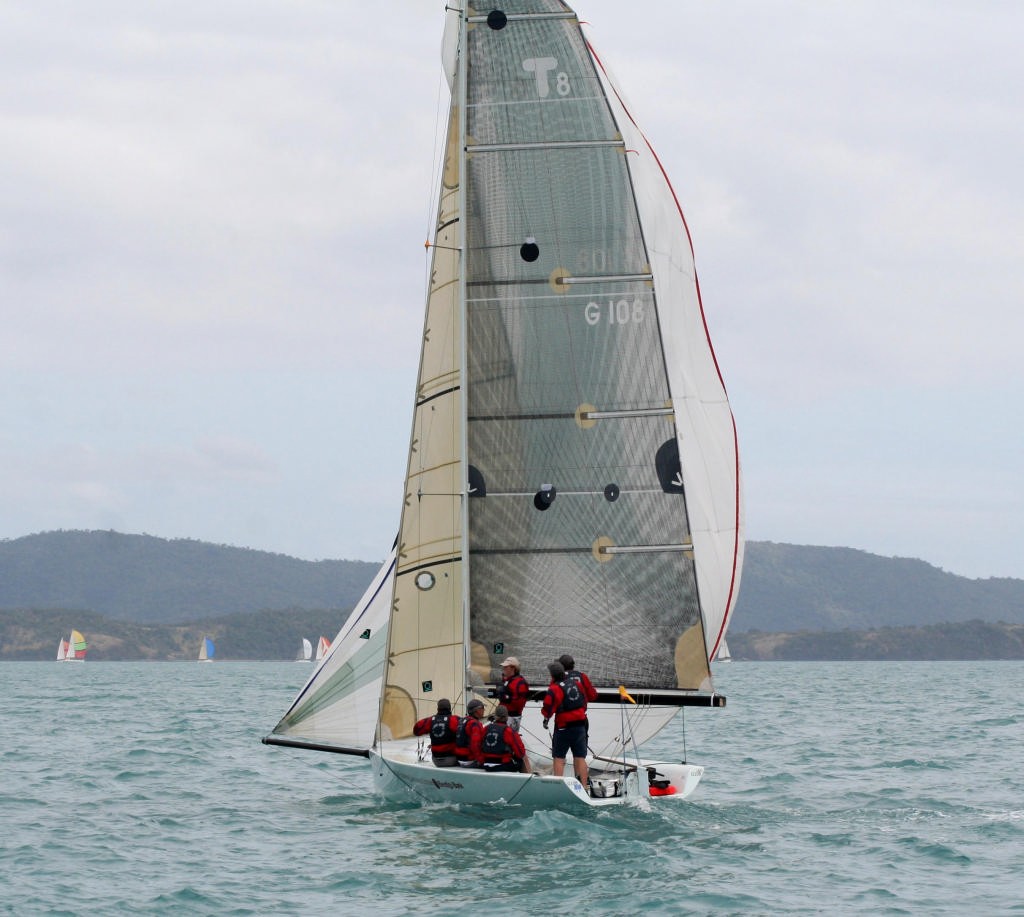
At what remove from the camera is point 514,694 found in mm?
18453

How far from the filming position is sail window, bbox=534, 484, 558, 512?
19562mm

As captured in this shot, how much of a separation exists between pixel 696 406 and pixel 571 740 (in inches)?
180

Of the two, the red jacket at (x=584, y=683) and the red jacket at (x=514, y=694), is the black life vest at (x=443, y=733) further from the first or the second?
the red jacket at (x=584, y=683)

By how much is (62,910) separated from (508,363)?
8620 mm

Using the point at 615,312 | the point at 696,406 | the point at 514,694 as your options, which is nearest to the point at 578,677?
the point at 514,694

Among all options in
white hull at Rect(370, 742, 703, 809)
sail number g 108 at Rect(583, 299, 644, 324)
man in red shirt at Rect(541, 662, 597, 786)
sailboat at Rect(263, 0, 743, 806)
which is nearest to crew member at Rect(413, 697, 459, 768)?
white hull at Rect(370, 742, 703, 809)

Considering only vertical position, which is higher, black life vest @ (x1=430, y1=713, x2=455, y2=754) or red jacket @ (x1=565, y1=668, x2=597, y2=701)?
red jacket @ (x1=565, y1=668, x2=597, y2=701)

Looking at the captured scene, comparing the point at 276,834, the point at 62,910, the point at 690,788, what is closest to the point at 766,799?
the point at 690,788

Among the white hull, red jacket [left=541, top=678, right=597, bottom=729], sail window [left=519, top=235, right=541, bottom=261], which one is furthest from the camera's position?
sail window [left=519, top=235, right=541, bottom=261]

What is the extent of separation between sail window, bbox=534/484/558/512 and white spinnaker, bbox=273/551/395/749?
2432 mm

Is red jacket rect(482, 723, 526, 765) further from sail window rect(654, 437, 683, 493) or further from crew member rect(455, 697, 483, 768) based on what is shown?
sail window rect(654, 437, 683, 493)

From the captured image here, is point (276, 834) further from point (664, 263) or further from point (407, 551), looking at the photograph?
point (664, 263)

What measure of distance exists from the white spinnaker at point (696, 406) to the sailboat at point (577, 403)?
0.03 m

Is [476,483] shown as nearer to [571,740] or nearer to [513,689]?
[513,689]
